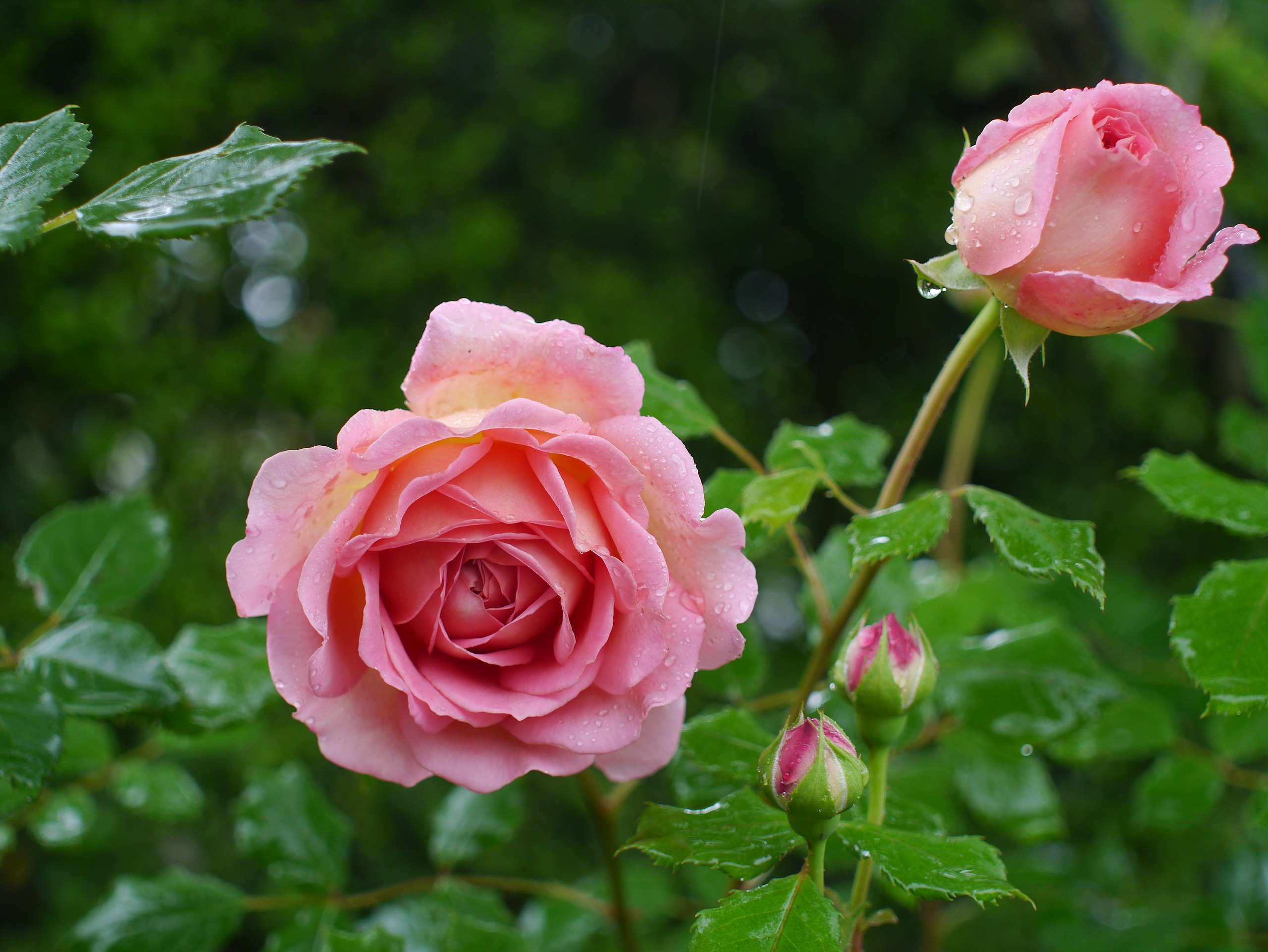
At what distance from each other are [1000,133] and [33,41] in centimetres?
215

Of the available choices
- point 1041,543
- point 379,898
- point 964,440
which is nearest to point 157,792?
point 379,898

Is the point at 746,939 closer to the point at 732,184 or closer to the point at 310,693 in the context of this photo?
the point at 310,693

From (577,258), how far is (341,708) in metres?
2.20

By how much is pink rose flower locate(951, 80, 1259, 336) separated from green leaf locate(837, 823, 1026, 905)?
223mm

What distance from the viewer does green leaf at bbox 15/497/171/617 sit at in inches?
24.5

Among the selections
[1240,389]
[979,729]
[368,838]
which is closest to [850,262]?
[1240,389]

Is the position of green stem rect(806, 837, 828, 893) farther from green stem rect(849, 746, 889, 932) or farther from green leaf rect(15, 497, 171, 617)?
green leaf rect(15, 497, 171, 617)

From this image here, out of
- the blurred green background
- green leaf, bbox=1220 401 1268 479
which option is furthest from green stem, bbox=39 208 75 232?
the blurred green background

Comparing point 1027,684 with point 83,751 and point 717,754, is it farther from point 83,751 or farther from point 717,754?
point 83,751

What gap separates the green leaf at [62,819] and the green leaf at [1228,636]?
74cm

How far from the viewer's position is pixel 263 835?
0.75 metres

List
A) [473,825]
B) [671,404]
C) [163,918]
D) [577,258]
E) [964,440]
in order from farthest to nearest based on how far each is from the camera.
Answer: [577,258], [964,440], [473,825], [163,918], [671,404]

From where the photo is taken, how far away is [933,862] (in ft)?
1.28

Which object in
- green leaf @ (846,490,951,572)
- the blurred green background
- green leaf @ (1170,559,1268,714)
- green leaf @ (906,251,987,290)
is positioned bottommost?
the blurred green background
